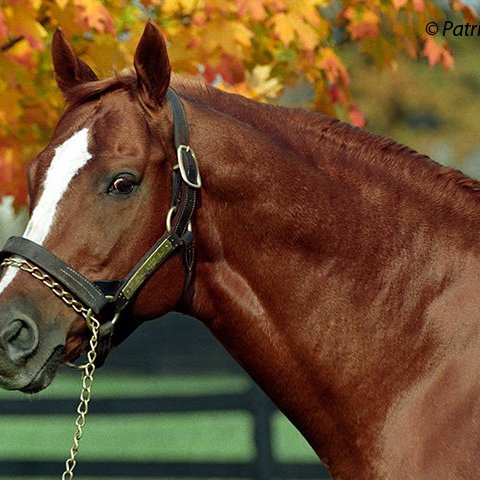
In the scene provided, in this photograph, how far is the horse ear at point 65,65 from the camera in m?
3.24

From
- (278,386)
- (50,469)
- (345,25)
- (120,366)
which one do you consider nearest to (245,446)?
(120,366)

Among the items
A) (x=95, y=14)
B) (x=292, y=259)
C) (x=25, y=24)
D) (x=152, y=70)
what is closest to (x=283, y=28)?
(x=95, y=14)

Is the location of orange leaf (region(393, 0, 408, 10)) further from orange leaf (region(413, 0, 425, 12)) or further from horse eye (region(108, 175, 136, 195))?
horse eye (region(108, 175, 136, 195))

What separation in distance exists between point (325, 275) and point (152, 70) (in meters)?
0.79

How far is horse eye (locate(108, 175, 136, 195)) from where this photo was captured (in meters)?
2.87

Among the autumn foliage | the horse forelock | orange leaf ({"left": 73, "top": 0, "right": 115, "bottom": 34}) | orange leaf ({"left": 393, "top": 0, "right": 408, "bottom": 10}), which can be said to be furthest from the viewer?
orange leaf ({"left": 393, "top": 0, "right": 408, "bottom": 10})

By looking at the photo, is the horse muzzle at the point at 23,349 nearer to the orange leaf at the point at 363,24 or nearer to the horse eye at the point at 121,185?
the horse eye at the point at 121,185

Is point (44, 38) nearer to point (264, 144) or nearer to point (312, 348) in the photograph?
point (264, 144)

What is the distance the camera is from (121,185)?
113 inches

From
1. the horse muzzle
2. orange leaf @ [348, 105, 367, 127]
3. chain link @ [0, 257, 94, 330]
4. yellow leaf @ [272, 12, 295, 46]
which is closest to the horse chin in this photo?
the horse muzzle

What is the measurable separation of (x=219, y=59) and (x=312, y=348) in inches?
91.1

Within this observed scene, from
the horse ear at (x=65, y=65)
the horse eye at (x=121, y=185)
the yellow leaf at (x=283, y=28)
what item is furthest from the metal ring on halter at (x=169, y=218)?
the yellow leaf at (x=283, y=28)

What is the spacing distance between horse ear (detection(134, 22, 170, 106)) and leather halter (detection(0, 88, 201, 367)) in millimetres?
63

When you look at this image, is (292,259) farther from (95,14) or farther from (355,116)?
(355,116)
